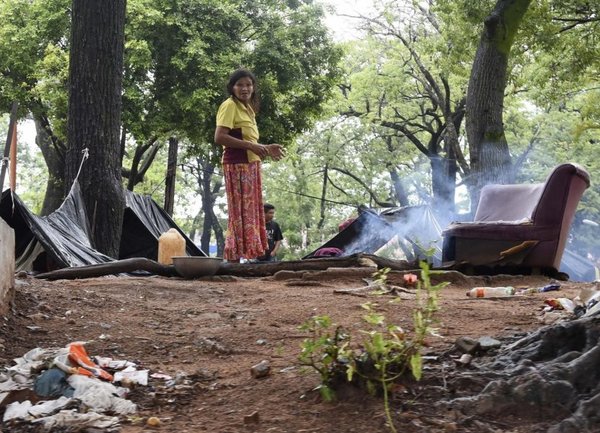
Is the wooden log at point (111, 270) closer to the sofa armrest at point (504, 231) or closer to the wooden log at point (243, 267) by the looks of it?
the wooden log at point (243, 267)

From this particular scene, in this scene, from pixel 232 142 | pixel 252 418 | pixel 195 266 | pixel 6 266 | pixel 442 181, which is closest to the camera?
pixel 252 418

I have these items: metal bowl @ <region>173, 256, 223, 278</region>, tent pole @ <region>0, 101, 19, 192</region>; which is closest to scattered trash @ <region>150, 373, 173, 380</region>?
tent pole @ <region>0, 101, 19, 192</region>

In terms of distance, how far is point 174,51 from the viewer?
16984 mm

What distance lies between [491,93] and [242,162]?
197 inches

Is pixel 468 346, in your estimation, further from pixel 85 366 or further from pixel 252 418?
pixel 85 366

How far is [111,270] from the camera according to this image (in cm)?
684

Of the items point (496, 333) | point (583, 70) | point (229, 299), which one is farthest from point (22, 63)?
point (496, 333)

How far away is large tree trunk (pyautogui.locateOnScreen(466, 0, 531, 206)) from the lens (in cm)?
1079

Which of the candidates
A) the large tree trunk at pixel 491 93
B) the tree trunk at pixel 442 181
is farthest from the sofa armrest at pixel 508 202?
the tree trunk at pixel 442 181

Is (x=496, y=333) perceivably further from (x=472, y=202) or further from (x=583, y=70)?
(x=583, y=70)

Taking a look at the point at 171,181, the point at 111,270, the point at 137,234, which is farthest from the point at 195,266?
the point at 171,181

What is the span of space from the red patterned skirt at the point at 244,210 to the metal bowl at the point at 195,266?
1.71 feet

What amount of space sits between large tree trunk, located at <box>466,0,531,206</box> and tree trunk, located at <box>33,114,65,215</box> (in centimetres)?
1076

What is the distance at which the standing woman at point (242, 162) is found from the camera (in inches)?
281
